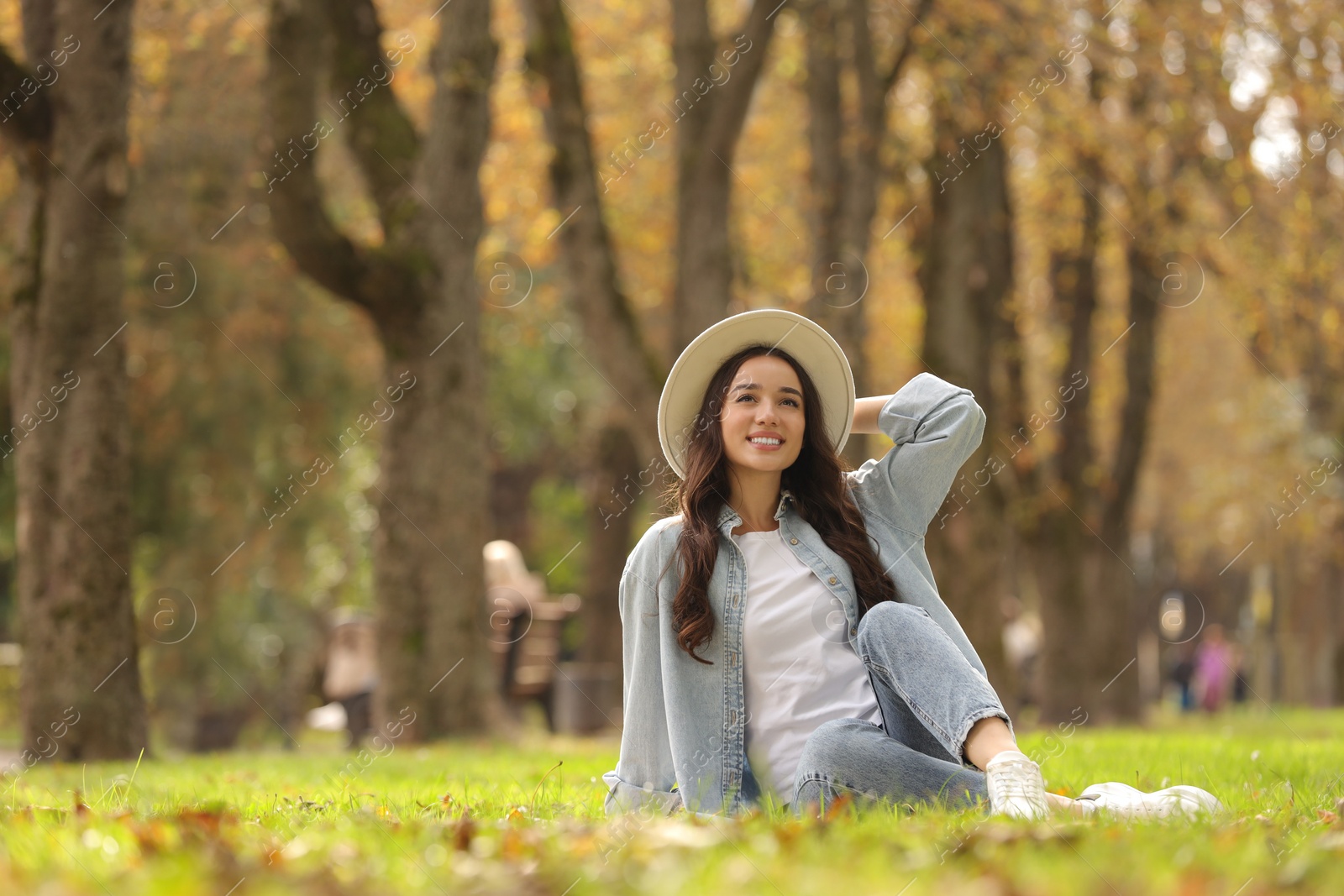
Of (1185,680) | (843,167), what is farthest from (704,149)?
(1185,680)

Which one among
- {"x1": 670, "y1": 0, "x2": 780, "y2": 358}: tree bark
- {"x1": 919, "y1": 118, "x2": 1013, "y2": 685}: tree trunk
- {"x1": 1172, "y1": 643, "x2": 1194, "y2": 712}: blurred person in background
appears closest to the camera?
{"x1": 670, "y1": 0, "x2": 780, "y2": 358}: tree bark

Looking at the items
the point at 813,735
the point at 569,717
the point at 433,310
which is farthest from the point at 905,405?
the point at 569,717

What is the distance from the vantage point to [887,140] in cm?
1248

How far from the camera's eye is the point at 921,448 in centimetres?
430

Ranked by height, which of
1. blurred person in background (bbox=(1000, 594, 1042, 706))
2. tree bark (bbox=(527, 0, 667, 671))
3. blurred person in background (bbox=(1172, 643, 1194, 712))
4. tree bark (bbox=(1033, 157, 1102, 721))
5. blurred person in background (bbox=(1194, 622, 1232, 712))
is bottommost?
blurred person in background (bbox=(1172, 643, 1194, 712))

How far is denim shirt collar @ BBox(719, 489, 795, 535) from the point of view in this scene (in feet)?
14.1

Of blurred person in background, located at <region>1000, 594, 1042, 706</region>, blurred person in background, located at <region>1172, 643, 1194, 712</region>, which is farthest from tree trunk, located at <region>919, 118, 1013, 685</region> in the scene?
blurred person in background, located at <region>1172, 643, 1194, 712</region>

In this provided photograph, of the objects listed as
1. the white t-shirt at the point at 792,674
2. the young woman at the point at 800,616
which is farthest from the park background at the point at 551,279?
the white t-shirt at the point at 792,674

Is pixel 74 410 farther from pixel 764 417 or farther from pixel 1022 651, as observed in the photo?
pixel 1022 651

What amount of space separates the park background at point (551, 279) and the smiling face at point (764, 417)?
7.28 feet

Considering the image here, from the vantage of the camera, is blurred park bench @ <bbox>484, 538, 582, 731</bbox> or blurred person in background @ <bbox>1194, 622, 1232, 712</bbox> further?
blurred person in background @ <bbox>1194, 622, 1232, 712</bbox>

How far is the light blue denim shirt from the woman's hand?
0.19 feet

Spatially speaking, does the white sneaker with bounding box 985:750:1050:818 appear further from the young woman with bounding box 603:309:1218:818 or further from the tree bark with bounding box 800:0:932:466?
the tree bark with bounding box 800:0:932:466

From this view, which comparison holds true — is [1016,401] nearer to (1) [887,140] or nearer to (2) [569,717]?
(1) [887,140]
